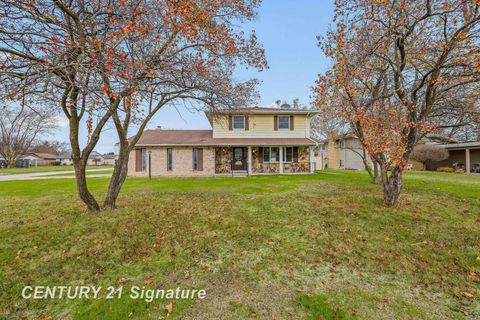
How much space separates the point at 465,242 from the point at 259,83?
724cm

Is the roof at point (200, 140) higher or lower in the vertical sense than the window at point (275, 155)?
higher

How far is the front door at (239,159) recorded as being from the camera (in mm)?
17156

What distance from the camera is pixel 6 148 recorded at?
4300 centimetres

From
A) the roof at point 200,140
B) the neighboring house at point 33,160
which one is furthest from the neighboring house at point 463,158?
the neighboring house at point 33,160

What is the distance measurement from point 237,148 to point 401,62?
11953 mm

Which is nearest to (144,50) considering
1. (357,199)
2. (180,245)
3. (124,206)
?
(124,206)

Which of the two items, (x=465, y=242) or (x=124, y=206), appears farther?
(x=124, y=206)

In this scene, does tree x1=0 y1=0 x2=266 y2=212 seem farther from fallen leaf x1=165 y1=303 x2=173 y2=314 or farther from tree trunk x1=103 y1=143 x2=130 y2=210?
fallen leaf x1=165 y1=303 x2=173 y2=314

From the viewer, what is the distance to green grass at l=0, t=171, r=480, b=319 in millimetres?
2994

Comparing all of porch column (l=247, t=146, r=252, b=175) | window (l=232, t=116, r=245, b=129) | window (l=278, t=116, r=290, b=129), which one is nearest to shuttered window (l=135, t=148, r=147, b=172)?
window (l=232, t=116, r=245, b=129)

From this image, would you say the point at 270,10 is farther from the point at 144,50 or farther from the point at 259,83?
the point at 144,50

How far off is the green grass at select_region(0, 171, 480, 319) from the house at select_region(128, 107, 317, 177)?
8878 millimetres

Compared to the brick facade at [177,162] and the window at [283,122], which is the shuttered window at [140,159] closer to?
the brick facade at [177,162]

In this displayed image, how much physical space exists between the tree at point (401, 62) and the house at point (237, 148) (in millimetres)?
9063
